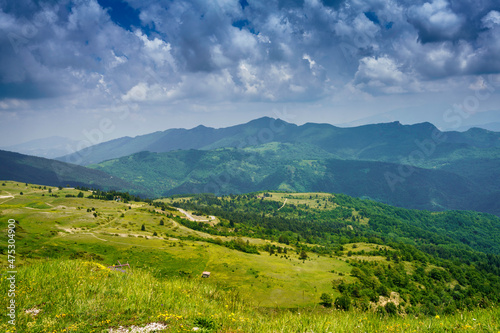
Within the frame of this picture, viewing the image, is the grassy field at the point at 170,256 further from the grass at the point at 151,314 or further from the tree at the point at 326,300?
the grass at the point at 151,314

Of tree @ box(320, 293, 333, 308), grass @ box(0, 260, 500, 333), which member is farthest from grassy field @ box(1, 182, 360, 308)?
grass @ box(0, 260, 500, 333)

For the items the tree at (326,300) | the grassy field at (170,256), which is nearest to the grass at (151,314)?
the grassy field at (170,256)

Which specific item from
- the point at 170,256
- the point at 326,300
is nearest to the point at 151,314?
the point at 326,300

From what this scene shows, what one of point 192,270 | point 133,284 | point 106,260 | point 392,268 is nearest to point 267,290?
point 192,270

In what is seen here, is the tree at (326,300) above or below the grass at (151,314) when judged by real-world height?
below

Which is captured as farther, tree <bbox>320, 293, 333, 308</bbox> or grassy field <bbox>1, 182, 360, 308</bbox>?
grassy field <bbox>1, 182, 360, 308</bbox>

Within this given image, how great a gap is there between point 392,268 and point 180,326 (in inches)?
6487

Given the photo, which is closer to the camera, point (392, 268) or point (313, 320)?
point (313, 320)

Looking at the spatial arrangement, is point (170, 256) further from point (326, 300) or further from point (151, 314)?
point (151, 314)

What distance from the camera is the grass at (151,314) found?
975cm

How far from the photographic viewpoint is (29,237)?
4058 inches

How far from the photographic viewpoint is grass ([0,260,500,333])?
975cm

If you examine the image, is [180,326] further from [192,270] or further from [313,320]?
[192,270]

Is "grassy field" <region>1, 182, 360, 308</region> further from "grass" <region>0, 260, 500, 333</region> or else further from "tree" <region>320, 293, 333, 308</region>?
"grass" <region>0, 260, 500, 333</region>
